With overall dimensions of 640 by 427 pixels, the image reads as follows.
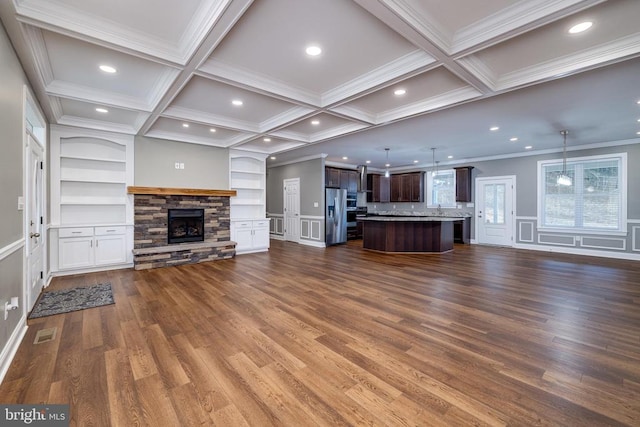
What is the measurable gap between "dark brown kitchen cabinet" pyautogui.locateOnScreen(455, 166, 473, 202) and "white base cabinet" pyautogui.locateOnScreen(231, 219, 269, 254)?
615 centimetres

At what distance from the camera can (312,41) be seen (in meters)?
2.71

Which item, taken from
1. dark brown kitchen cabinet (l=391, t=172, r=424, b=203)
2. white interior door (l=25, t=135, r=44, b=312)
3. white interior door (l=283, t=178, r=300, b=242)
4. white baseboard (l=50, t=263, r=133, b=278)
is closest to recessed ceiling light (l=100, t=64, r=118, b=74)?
white interior door (l=25, t=135, r=44, b=312)

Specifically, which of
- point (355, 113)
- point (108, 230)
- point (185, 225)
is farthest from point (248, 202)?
point (355, 113)

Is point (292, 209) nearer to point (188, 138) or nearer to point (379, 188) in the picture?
point (379, 188)

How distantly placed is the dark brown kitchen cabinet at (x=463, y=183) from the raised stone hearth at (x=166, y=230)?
706cm

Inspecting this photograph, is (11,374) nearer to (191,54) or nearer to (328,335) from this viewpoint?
(328,335)

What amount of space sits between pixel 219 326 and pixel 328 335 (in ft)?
3.71

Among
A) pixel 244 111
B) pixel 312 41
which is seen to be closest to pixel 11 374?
pixel 312 41

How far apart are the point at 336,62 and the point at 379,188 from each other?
26.5ft

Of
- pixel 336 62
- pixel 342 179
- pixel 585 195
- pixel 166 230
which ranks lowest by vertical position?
pixel 166 230

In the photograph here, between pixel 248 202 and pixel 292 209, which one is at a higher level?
pixel 248 202

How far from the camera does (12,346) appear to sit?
2.36 meters

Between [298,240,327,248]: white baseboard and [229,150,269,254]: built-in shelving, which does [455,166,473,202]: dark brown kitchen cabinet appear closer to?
[298,240,327,248]: white baseboard

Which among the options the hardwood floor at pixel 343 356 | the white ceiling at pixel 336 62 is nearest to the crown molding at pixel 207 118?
the white ceiling at pixel 336 62
